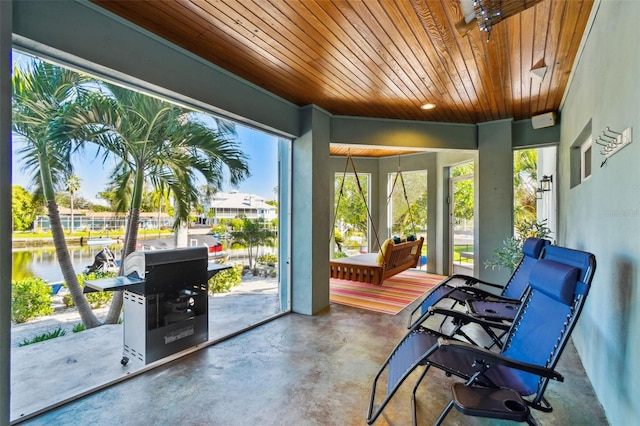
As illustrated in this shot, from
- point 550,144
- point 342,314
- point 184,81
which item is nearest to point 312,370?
point 342,314

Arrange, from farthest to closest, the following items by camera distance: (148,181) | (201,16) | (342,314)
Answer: (342,314) → (148,181) → (201,16)

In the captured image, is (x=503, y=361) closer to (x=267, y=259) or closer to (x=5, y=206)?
(x=5, y=206)

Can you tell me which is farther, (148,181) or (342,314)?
(342,314)

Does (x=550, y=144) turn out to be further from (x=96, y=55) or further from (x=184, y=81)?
(x=96, y=55)

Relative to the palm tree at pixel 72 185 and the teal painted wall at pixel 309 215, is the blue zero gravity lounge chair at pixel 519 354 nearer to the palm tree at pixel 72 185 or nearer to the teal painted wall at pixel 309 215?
the teal painted wall at pixel 309 215

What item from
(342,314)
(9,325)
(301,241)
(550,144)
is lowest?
(342,314)

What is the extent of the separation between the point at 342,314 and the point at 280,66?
10.2 ft

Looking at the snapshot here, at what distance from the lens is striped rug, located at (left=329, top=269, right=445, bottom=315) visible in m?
4.41

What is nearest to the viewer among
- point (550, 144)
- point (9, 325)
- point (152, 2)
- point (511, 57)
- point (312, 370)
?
point (9, 325)

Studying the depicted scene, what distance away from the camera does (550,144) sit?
438 cm

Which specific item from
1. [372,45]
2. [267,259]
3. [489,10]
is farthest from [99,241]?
[489,10]

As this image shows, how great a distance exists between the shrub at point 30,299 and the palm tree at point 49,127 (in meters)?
0.16

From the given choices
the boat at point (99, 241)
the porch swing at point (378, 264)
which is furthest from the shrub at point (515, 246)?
the boat at point (99, 241)

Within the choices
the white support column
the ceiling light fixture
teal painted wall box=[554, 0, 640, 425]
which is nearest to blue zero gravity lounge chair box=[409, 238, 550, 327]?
teal painted wall box=[554, 0, 640, 425]
